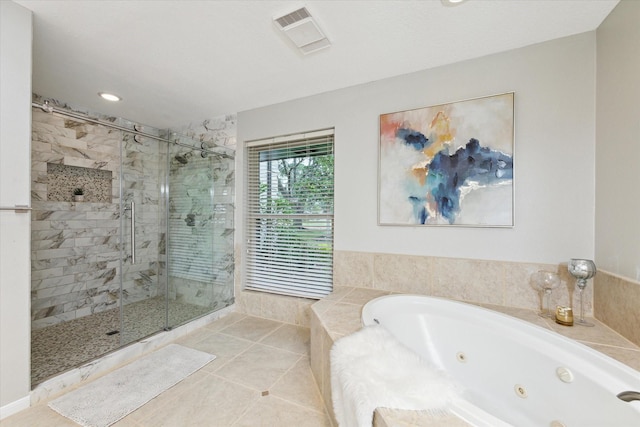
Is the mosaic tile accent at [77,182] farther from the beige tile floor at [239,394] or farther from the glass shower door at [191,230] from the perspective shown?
the beige tile floor at [239,394]

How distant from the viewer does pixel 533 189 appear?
1757mm

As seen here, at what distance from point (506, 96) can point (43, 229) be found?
4266mm

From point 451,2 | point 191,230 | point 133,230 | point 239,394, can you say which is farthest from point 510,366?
point 133,230

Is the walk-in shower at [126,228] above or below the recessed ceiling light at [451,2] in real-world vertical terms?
below

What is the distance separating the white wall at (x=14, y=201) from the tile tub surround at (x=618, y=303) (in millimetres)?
3233

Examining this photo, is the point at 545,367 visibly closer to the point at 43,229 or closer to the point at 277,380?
the point at 277,380

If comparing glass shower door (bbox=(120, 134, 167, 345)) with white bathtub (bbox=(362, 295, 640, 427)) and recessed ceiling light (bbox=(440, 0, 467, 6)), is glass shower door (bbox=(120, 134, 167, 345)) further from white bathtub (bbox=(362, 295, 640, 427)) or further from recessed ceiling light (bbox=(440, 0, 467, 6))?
recessed ceiling light (bbox=(440, 0, 467, 6))

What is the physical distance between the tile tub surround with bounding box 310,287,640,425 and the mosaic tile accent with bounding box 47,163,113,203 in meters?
2.93

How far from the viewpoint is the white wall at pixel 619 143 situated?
4.28 feet

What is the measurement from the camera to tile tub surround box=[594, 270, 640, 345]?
1283 mm

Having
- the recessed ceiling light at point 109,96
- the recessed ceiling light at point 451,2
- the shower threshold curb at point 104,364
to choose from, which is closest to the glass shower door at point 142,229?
the shower threshold curb at point 104,364

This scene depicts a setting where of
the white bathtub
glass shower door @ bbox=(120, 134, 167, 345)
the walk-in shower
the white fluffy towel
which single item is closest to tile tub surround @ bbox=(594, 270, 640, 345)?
the white bathtub

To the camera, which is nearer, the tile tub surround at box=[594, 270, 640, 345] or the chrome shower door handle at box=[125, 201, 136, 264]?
the tile tub surround at box=[594, 270, 640, 345]

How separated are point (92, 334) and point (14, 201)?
1.58 m
